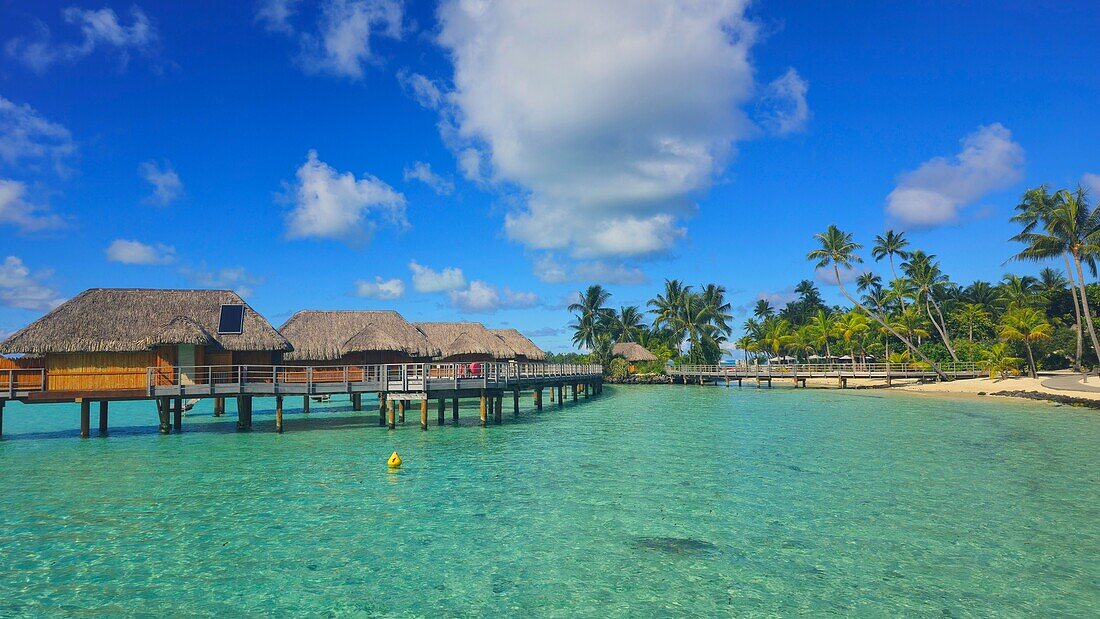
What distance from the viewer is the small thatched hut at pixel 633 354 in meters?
71.3

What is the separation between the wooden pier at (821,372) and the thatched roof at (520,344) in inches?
804

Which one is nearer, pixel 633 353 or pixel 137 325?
pixel 137 325

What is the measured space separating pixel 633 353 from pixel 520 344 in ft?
82.3

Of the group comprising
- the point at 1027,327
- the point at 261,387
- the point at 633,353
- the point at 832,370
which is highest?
the point at 1027,327

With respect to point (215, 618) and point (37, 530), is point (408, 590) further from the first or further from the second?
point (37, 530)

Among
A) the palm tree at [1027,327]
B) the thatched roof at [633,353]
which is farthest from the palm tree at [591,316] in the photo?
the palm tree at [1027,327]

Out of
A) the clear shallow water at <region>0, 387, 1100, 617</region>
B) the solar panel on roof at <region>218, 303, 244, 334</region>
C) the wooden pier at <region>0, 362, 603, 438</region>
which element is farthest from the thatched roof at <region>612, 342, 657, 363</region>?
the solar panel on roof at <region>218, 303, 244, 334</region>

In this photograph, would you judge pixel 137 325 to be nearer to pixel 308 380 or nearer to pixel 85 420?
pixel 85 420

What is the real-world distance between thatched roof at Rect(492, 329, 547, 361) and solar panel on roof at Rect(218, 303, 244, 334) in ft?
72.3

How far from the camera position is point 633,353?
235ft

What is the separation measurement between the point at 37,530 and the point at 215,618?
639 centimetres

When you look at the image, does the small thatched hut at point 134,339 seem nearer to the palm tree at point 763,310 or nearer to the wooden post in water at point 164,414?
the wooden post in water at point 164,414

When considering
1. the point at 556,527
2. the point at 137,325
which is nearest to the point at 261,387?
the point at 137,325

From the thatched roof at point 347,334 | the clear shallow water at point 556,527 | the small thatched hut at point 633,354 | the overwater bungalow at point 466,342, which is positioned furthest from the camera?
the small thatched hut at point 633,354
